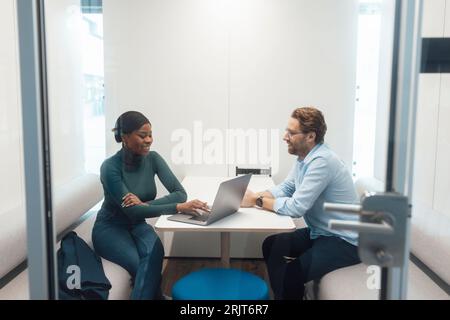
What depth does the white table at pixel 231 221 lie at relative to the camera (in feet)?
6.01

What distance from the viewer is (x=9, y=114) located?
2213 mm

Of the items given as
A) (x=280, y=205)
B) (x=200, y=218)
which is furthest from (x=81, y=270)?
(x=280, y=205)

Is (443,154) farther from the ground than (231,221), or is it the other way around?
(443,154)

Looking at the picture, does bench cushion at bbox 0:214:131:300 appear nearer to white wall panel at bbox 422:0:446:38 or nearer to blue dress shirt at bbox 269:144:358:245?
blue dress shirt at bbox 269:144:358:245

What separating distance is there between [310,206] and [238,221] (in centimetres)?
34

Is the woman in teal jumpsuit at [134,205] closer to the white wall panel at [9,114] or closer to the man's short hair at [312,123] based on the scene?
the white wall panel at [9,114]

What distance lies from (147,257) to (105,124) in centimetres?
68

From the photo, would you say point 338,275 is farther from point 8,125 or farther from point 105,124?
point 8,125

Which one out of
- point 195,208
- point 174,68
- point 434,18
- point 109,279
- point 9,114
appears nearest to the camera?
point 434,18

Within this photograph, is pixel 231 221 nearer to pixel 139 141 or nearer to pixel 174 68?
pixel 139 141

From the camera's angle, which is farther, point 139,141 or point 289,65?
point 289,65

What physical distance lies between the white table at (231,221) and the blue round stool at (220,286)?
194 millimetres

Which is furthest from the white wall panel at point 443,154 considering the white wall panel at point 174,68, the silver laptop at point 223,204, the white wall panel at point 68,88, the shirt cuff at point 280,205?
the white wall panel at point 68,88

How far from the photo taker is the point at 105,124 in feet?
6.28
